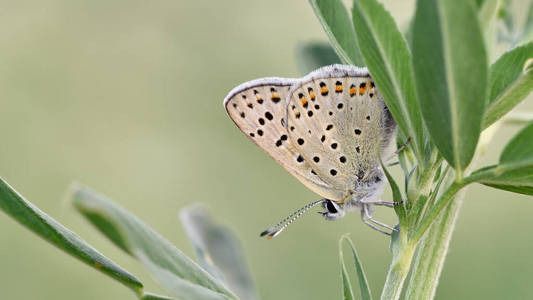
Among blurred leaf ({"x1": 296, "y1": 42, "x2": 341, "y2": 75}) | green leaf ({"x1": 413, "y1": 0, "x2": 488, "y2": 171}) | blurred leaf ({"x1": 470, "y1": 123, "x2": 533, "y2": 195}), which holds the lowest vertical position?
blurred leaf ({"x1": 470, "y1": 123, "x2": 533, "y2": 195})

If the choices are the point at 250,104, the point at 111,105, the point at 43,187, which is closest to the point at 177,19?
the point at 111,105

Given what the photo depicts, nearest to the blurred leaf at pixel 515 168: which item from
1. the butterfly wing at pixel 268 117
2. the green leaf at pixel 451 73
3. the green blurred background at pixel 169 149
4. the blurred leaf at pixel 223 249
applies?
the green leaf at pixel 451 73

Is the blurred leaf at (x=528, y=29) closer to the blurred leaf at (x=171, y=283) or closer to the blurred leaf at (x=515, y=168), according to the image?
the blurred leaf at (x=515, y=168)

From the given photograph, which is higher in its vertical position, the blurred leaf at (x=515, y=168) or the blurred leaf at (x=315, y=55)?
the blurred leaf at (x=315, y=55)

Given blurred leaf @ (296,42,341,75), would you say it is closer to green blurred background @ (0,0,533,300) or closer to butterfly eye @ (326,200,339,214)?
butterfly eye @ (326,200,339,214)

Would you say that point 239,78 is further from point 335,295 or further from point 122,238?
point 122,238

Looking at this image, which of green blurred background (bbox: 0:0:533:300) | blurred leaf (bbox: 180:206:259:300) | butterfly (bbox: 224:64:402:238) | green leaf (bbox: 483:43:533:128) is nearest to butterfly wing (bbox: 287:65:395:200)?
butterfly (bbox: 224:64:402:238)
